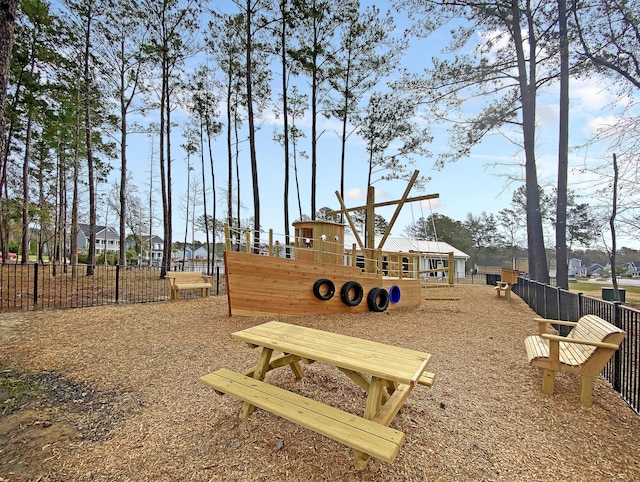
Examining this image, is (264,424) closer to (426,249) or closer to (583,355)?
(583,355)

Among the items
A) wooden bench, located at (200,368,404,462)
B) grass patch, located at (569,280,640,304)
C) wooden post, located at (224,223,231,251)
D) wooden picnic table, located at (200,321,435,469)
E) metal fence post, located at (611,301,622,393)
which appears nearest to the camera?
wooden bench, located at (200,368,404,462)

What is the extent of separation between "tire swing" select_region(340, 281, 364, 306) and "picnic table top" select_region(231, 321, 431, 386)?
4.27m

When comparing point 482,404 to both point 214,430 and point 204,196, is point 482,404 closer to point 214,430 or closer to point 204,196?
point 214,430

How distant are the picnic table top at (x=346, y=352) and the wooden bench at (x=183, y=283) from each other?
6918 millimetres

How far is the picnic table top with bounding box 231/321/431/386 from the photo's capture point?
196cm

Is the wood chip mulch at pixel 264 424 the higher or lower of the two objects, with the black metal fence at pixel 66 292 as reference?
lower

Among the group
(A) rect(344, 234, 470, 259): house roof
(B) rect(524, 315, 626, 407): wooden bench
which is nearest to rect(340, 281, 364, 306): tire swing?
(B) rect(524, 315, 626, 407): wooden bench

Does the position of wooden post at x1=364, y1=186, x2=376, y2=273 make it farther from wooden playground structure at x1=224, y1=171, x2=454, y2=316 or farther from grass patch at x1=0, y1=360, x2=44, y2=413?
grass patch at x1=0, y1=360, x2=44, y2=413

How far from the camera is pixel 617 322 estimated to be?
3.26 metres

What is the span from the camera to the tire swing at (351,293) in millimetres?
7320

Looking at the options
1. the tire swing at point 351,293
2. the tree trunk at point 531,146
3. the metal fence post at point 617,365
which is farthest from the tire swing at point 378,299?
the tree trunk at point 531,146

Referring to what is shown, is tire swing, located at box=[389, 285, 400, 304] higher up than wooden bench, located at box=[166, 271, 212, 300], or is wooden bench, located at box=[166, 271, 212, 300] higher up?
wooden bench, located at box=[166, 271, 212, 300]

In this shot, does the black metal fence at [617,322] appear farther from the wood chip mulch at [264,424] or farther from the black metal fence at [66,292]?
the black metal fence at [66,292]

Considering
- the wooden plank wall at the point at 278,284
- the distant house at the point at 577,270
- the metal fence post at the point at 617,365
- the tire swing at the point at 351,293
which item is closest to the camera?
the metal fence post at the point at 617,365
